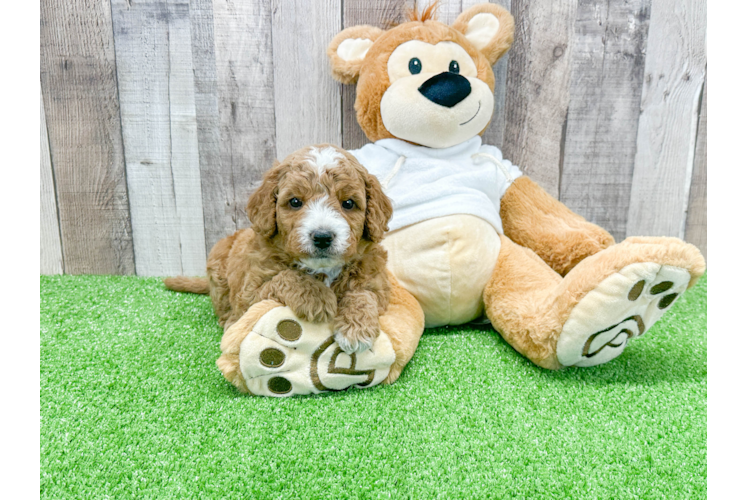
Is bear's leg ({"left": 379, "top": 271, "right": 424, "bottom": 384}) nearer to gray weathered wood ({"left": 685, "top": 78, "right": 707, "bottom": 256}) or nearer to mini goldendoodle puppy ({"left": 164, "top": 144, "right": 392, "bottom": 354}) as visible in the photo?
mini goldendoodle puppy ({"left": 164, "top": 144, "right": 392, "bottom": 354})

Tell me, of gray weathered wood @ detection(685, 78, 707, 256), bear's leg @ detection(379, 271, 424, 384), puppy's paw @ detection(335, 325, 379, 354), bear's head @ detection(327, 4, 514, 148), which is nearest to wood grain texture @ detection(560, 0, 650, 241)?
gray weathered wood @ detection(685, 78, 707, 256)

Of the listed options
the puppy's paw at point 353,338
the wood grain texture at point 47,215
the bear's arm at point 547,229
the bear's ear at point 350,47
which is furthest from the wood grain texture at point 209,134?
the bear's arm at point 547,229

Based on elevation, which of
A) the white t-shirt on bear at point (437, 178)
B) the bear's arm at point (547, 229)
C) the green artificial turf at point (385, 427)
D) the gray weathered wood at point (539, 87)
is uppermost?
the gray weathered wood at point (539, 87)

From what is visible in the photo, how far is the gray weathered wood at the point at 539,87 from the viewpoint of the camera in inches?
88.0

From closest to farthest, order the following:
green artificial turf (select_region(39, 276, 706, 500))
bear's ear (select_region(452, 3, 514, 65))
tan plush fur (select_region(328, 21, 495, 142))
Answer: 1. green artificial turf (select_region(39, 276, 706, 500))
2. tan plush fur (select_region(328, 21, 495, 142))
3. bear's ear (select_region(452, 3, 514, 65))

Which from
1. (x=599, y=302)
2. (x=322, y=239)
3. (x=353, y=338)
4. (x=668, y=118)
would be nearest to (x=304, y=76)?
(x=322, y=239)

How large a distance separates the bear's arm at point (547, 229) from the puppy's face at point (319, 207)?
0.80m

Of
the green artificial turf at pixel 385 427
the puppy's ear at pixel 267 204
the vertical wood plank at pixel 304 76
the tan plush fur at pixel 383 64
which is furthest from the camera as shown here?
the vertical wood plank at pixel 304 76

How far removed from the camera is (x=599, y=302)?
1.43 m

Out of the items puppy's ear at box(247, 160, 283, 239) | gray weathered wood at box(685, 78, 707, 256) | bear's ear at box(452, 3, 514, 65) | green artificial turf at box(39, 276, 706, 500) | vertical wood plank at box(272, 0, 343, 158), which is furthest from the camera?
gray weathered wood at box(685, 78, 707, 256)

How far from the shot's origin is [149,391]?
1.47 meters

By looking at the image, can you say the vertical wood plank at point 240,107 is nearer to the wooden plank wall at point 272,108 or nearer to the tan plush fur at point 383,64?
the wooden plank wall at point 272,108

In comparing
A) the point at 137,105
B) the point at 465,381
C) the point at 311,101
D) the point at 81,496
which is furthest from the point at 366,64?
the point at 81,496

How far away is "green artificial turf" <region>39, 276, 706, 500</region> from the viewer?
3.59 feet
